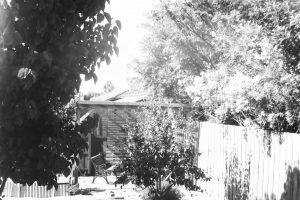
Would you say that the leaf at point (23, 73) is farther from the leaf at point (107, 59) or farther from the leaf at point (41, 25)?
the leaf at point (107, 59)

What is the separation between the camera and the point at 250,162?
798 cm

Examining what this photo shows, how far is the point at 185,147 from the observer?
8008 mm

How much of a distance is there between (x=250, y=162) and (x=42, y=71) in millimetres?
5717

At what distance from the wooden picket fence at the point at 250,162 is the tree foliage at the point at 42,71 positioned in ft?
13.2

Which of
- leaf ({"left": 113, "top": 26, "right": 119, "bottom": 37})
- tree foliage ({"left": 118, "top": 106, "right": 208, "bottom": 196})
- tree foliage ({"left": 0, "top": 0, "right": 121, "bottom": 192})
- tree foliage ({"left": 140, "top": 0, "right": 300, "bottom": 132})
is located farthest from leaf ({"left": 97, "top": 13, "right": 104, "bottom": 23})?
tree foliage ({"left": 118, "top": 106, "right": 208, "bottom": 196})

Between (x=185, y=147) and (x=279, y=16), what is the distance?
293 cm

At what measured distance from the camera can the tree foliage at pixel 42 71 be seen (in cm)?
299

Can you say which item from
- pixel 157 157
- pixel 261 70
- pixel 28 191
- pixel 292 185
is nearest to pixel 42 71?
pixel 157 157

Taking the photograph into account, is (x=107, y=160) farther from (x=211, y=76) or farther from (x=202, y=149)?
(x=211, y=76)

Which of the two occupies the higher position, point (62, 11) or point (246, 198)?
point (62, 11)

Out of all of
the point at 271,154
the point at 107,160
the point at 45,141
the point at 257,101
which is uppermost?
the point at 257,101

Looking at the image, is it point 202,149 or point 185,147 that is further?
point 202,149

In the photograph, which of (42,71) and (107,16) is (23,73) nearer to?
(42,71)

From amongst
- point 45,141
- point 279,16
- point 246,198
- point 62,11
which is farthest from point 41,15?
point 246,198
